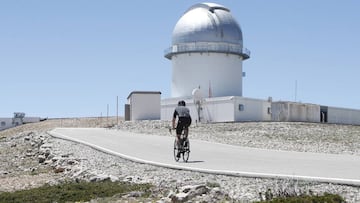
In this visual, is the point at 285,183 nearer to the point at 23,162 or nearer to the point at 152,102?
the point at 23,162

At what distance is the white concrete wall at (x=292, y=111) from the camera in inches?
1881

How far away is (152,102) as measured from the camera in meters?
52.3

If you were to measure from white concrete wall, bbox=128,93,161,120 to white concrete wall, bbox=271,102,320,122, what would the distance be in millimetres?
10490

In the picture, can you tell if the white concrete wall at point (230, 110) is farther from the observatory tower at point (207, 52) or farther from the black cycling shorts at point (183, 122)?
the black cycling shorts at point (183, 122)

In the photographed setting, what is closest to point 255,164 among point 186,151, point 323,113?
point 186,151

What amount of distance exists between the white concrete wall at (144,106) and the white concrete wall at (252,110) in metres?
9.34

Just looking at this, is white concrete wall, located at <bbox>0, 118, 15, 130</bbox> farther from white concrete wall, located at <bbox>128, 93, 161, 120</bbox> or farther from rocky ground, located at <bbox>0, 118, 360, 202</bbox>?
rocky ground, located at <bbox>0, 118, 360, 202</bbox>

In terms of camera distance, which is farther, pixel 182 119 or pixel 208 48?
pixel 208 48

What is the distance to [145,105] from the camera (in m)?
51.9

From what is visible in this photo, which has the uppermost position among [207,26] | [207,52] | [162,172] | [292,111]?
[207,26]

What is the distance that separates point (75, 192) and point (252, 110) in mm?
35234

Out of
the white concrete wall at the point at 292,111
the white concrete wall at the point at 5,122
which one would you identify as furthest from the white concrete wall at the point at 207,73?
the white concrete wall at the point at 5,122

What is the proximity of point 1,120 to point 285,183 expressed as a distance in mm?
84972

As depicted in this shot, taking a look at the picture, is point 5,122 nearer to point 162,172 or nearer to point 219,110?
point 219,110
